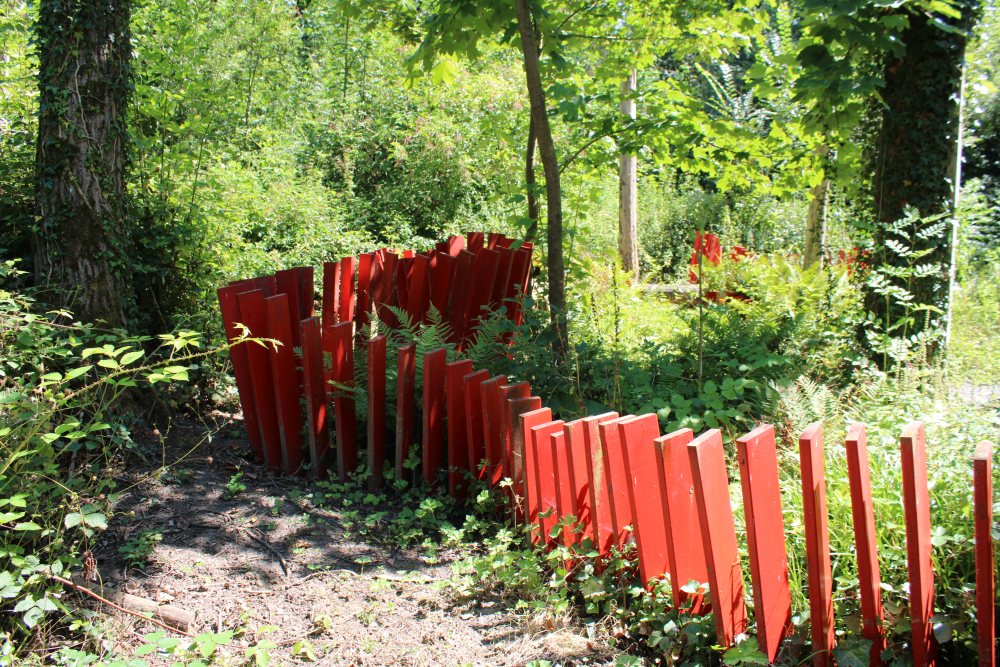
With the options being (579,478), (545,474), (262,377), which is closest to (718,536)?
(579,478)

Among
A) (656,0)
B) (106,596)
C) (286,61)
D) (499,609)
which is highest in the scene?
(286,61)

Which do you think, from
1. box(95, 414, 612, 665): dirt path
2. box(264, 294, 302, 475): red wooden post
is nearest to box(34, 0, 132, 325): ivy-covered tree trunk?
box(264, 294, 302, 475): red wooden post

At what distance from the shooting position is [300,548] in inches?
116

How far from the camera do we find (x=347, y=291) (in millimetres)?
4535

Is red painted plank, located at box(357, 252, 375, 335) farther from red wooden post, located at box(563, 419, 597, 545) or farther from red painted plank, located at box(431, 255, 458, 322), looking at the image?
red wooden post, located at box(563, 419, 597, 545)

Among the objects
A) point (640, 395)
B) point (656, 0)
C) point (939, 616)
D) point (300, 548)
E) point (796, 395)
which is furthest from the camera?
point (656, 0)

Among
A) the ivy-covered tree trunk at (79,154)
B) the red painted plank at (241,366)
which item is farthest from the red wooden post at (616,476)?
the ivy-covered tree trunk at (79,154)

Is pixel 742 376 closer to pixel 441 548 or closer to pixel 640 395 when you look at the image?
pixel 640 395

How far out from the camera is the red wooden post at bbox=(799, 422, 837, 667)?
6.34 ft

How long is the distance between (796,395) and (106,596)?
2.83 m

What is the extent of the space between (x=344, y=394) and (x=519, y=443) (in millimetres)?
1058

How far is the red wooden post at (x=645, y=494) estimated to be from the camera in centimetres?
232

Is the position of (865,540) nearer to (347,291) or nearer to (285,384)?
(285,384)

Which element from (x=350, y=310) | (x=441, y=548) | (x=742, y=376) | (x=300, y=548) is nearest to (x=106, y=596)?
(x=300, y=548)
